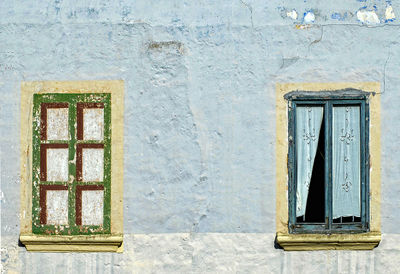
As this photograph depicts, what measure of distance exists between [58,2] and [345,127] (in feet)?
9.96

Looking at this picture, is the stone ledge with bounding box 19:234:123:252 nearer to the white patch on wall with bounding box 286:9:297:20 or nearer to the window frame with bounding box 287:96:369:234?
the window frame with bounding box 287:96:369:234

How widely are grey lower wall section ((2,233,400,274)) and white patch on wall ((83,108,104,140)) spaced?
1.04 metres

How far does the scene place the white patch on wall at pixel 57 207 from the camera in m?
6.42

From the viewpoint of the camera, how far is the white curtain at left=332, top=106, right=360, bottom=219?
6.35 meters

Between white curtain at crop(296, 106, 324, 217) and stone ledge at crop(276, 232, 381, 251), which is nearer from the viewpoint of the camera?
stone ledge at crop(276, 232, 381, 251)

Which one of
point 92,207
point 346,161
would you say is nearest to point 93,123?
point 92,207

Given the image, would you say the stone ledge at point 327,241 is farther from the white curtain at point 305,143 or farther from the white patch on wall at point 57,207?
the white patch on wall at point 57,207

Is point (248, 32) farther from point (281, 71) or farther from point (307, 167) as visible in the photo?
point (307, 167)

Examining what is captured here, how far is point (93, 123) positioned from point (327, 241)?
252 cm

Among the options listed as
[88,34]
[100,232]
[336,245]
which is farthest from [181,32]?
[336,245]

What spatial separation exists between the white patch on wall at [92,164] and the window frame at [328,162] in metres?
1.83

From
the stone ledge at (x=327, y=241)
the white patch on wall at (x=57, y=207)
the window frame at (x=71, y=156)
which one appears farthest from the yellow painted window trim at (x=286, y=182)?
the white patch on wall at (x=57, y=207)

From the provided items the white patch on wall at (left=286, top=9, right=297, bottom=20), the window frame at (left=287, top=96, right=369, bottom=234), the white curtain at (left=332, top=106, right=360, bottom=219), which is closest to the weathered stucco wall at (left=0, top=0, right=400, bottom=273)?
the white patch on wall at (left=286, top=9, right=297, bottom=20)

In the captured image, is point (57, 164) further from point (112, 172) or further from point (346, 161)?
point (346, 161)
